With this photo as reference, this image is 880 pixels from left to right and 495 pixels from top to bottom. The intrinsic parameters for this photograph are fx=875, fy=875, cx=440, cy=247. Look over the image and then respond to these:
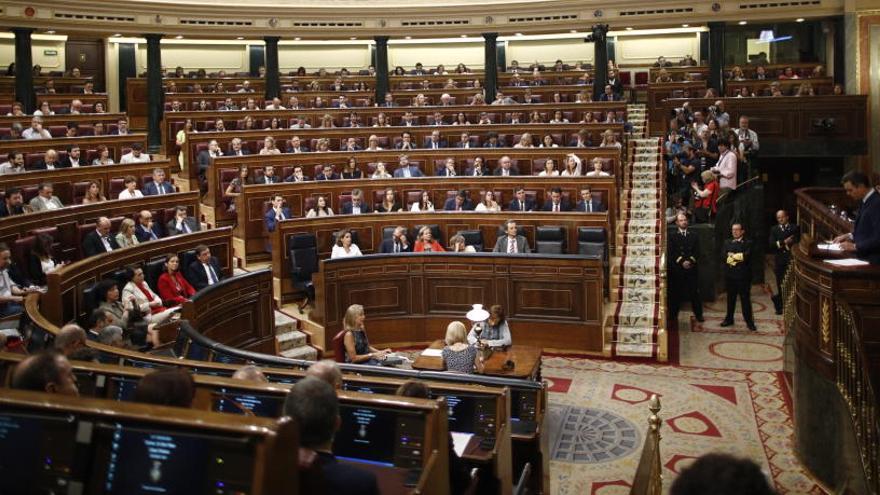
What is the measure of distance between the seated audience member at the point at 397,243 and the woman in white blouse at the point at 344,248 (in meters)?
0.33

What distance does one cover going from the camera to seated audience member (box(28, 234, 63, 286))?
7.70 meters

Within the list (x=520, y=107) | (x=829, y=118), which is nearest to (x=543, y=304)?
(x=520, y=107)

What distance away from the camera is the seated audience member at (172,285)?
25.6ft

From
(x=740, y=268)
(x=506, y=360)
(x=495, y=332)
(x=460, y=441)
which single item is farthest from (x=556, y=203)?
(x=460, y=441)

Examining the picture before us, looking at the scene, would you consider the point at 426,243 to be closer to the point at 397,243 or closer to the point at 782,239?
the point at 397,243

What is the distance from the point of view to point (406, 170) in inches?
468

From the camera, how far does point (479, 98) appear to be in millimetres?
16438

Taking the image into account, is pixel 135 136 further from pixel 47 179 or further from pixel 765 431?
pixel 765 431

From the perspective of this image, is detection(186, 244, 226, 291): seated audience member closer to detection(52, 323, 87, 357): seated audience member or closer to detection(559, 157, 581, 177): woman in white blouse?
detection(52, 323, 87, 357): seated audience member

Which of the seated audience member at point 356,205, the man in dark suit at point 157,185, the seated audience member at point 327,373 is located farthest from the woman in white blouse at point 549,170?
the seated audience member at point 327,373

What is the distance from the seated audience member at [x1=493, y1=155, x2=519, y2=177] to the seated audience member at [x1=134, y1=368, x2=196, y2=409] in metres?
9.31

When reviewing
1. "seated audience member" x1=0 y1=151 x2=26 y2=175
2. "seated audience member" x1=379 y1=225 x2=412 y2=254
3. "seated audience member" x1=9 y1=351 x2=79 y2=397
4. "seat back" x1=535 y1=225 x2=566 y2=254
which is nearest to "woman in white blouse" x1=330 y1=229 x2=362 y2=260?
"seated audience member" x1=379 y1=225 x2=412 y2=254

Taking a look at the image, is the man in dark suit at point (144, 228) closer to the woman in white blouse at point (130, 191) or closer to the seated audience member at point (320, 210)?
the woman in white blouse at point (130, 191)

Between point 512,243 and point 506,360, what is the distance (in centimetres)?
290
